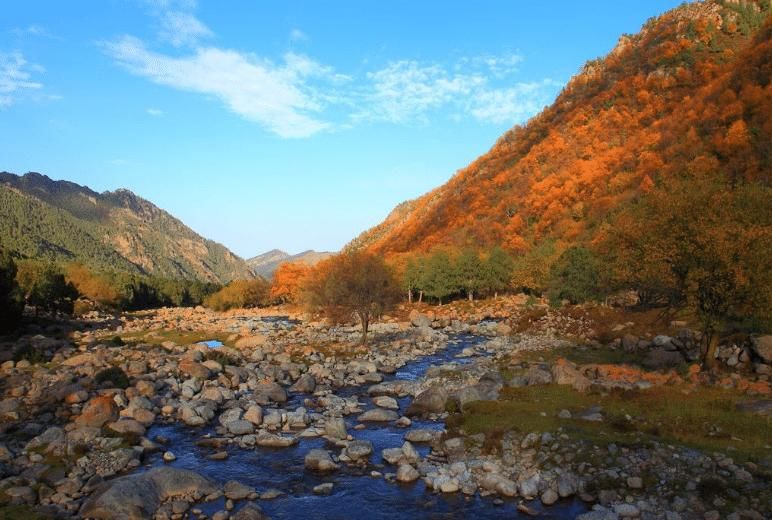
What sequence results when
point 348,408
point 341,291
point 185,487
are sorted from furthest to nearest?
point 341,291 → point 348,408 → point 185,487

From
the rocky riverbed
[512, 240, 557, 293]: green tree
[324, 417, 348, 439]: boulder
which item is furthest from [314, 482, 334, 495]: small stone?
[512, 240, 557, 293]: green tree

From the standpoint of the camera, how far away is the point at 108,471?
20.5 m

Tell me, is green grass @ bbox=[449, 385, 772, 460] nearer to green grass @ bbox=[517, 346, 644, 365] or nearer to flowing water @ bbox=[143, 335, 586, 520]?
flowing water @ bbox=[143, 335, 586, 520]

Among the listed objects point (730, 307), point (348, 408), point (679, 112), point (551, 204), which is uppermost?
point (679, 112)

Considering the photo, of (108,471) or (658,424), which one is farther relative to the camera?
(658,424)

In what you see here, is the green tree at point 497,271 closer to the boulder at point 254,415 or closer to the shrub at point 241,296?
the boulder at point 254,415

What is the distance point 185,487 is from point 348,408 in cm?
1350

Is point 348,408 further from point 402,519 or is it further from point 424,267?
point 424,267

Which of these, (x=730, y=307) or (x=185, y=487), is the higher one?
(x=730, y=307)

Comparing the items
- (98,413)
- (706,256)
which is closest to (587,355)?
(706,256)

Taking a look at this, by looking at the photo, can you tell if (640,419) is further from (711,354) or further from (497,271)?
(497,271)

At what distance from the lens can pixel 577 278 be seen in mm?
71625

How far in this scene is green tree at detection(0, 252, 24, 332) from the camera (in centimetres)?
6226

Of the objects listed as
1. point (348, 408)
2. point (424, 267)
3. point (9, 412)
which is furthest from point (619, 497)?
point (424, 267)
